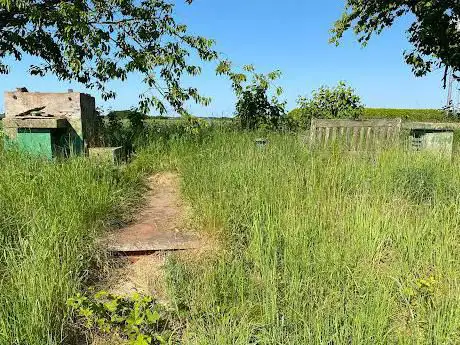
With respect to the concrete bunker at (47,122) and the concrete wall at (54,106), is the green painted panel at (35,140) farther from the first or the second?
the concrete wall at (54,106)

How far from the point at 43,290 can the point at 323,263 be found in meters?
1.78

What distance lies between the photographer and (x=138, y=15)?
8.22 metres

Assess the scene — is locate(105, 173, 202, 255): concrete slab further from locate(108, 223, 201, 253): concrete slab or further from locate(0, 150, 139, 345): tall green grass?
locate(0, 150, 139, 345): tall green grass

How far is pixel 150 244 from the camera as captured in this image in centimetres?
367

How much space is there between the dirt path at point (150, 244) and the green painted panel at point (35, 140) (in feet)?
7.04

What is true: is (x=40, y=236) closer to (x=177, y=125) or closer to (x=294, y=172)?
(x=294, y=172)

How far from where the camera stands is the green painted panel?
6008mm

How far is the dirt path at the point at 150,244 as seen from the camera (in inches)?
125

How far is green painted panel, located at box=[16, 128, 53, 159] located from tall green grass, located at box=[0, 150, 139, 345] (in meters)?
0.50

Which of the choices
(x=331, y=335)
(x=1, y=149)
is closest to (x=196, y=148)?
(x=1, y=149)

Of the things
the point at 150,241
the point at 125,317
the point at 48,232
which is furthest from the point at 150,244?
the point at 125,317

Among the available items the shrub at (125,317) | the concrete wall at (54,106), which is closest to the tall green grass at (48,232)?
the shrub at (125,317)

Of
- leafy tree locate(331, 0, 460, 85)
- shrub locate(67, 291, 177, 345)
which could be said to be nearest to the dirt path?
shrub locate(67, 291, 177, 345)

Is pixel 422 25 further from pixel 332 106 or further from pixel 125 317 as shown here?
pixel 125 317
